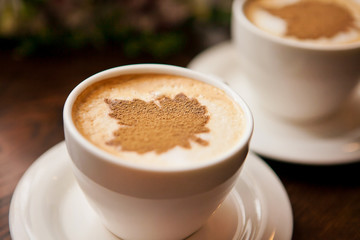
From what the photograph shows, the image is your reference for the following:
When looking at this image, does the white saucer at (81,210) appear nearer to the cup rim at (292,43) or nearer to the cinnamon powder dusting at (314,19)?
the cup rim at (292,43)

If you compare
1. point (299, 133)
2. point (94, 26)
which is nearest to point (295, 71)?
point (299, 133)

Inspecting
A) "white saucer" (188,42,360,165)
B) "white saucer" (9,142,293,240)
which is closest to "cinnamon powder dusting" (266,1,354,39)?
"white saucer" (188,42,360,165)

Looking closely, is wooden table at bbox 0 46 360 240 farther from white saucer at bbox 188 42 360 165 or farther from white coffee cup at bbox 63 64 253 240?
white coffee cup at bbox 63 64 253 240

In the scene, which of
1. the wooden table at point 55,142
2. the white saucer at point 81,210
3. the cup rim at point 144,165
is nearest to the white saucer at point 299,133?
the wooden table at point 55,142

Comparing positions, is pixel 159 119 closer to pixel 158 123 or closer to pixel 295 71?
pixel 158 123

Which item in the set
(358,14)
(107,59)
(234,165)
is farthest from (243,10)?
(234,165)

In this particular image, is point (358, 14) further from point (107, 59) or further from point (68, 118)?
point (68, 118)
